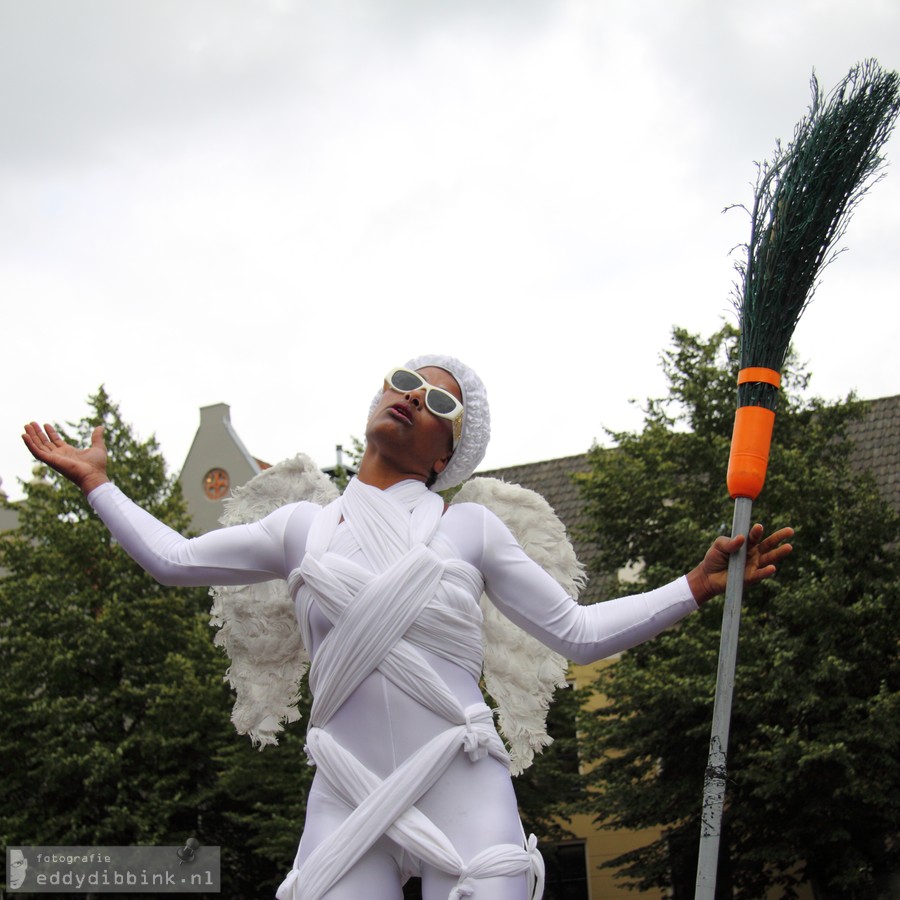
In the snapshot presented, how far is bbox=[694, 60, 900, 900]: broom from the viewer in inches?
167

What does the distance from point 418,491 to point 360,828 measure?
1124 millimetres

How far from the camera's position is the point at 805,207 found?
4371 mm

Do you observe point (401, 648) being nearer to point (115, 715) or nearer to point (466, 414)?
point (466, 414)

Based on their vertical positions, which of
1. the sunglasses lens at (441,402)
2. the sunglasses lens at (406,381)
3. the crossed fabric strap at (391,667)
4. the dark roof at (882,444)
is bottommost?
the crossed fabric strap at (391,667)

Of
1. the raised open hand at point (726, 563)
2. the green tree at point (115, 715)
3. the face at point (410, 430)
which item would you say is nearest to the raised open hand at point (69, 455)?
the face at point (410, 430)

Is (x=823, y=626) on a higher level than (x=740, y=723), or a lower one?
higher

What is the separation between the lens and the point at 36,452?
14.1 ft

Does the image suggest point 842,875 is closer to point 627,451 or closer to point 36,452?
point 627,451

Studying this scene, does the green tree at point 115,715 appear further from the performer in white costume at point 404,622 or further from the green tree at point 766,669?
the performer in white costume at point 404,622

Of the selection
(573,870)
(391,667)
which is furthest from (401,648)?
(573,870)

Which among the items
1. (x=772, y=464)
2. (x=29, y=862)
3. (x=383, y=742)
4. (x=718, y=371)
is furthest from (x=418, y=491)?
(x=29, y=862)

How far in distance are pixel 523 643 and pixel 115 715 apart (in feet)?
53.3

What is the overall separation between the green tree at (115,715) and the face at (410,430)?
47.3 feet

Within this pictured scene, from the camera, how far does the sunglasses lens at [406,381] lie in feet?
14.4
